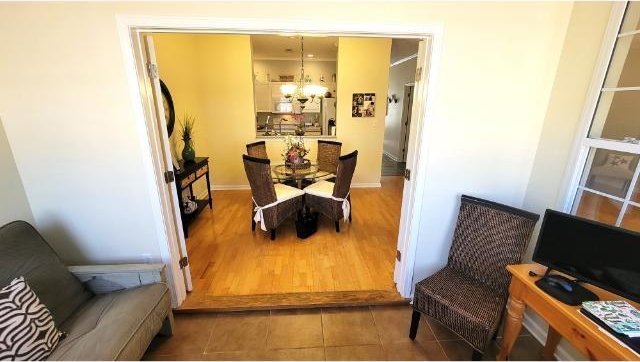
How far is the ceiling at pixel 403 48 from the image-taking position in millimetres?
4871

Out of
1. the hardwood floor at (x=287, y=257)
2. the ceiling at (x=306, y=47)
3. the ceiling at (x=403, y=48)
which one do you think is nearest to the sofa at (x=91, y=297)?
the hardwood floor at (x=287, y=257)

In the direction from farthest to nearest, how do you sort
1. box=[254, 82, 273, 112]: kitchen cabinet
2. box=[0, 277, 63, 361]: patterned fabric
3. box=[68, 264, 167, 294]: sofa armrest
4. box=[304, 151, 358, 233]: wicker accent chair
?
box=[254, 82, 273, 112]: kitchen cabinet → box=[304, 151, 358, 233]: wicker accent chair → box=[68, 264, 167, 294]: sofa armrest → box=[0, 277, 63, 361]: patterned fabric

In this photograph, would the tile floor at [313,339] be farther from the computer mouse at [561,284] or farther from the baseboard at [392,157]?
the baseboard at [392,157]

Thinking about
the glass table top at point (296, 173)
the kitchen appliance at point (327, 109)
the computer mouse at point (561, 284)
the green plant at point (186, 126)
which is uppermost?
the kitchen appliance at point (327, 109)

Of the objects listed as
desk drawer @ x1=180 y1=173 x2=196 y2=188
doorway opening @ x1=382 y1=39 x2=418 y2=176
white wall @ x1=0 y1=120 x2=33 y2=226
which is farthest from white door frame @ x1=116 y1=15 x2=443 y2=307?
doorway opening @ x1=382 y1=39 x2=418 y2=176

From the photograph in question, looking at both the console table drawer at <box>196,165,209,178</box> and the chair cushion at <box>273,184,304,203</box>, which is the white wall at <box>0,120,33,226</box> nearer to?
the console table drawer at <box>196,165,209,178</box>

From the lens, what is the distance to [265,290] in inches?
89.3

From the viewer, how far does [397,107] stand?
751 cm

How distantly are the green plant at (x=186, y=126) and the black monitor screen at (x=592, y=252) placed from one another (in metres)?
3.71

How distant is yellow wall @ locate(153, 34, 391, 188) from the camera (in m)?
4.30

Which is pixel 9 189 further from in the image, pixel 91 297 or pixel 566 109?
pixel 566 109

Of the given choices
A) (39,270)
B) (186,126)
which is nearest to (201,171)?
(186,126)

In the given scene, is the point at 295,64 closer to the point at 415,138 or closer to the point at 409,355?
the point at 415,138

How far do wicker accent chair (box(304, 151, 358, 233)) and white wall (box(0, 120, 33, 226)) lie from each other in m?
2.38
